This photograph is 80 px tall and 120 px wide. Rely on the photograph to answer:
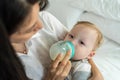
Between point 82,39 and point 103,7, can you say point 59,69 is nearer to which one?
point 82,39

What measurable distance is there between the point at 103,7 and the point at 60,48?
592 mm

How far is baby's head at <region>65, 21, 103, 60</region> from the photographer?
4.02ft

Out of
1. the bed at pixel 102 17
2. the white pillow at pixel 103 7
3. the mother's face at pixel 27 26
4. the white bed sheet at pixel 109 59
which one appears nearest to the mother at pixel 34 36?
the mother's face at pixel 27 26

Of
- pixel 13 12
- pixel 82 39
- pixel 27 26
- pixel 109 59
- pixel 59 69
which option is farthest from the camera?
pixel 109 59

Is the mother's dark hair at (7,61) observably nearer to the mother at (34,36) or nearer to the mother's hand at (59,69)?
the mother at (34,36)

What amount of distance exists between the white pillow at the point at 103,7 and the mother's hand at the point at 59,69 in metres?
0.62

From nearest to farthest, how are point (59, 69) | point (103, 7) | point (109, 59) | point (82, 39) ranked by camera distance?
point (59, 69) → point (82, 39) → point (109, 59) → point (103, 7)

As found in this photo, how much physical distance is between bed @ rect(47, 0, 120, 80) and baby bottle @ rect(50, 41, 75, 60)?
1.05 feet

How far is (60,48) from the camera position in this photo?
3.73ft

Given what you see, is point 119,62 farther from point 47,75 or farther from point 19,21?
point 19,21

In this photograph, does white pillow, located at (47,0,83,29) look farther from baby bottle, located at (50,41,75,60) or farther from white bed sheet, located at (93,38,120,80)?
baby bottle, located at (50,41,75,60)

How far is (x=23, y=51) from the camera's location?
1.05m

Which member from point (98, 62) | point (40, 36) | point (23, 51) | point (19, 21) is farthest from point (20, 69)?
point (98, 62)

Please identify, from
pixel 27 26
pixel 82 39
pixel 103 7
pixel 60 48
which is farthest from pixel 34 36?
pixel 103 7
